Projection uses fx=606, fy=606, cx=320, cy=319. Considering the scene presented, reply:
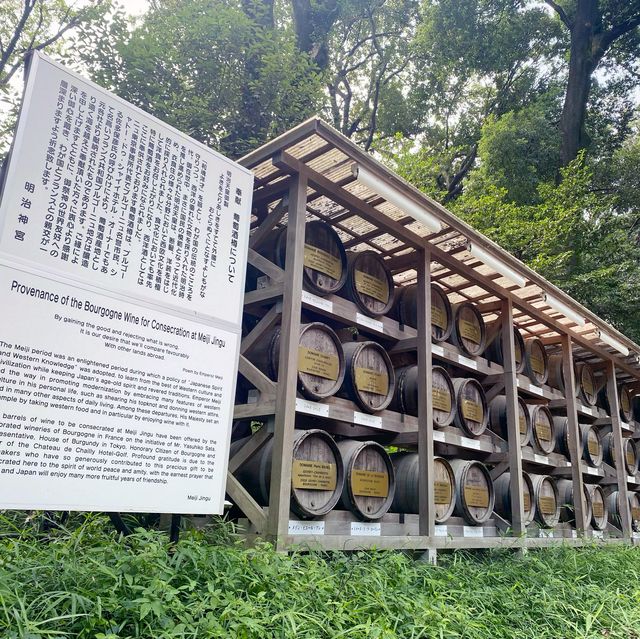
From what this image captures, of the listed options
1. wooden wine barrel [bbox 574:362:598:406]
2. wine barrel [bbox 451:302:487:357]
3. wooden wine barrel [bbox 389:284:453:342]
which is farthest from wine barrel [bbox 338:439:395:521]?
wooden wine barrel [bbox 574:362:598:406]

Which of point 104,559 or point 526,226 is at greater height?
point 526,226

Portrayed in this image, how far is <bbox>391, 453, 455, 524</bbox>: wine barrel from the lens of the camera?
16.4ft

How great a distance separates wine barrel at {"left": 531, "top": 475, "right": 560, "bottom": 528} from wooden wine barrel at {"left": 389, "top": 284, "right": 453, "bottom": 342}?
6.85 ft

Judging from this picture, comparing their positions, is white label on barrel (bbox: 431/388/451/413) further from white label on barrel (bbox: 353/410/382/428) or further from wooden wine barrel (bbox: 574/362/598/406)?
wooden wine barrel (bbox: 574/362/598/406)

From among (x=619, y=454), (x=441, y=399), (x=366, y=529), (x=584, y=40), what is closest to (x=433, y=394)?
(x=441, y=399)

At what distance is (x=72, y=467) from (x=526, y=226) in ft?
34.1

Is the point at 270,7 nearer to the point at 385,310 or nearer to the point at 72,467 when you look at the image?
the point at 385,310

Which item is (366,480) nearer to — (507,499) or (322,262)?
(322,262)

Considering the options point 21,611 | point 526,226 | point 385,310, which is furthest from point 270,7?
point 21,611

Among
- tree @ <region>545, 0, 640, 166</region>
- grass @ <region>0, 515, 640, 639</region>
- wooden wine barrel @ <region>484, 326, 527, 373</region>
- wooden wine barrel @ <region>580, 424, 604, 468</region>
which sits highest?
tree @ <region>545, 0, 640, 166</region>

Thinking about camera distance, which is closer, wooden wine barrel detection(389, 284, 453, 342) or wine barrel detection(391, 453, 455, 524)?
wine barrel detection(391, 453, 455, 524)

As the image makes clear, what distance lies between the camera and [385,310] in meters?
5.24

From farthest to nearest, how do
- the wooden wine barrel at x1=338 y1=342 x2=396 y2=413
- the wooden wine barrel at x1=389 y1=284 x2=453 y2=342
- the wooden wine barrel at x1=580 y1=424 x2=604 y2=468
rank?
the wooden wine barrel at x1=580 y1=424 x2=604 y2=468 → the wooden wine barrel at x1=389 y1=284 x2=453 y2=342 → the wooden wine barrel at x1=338 y1=342 x2=396 y2=413

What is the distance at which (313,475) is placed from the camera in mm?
4090
